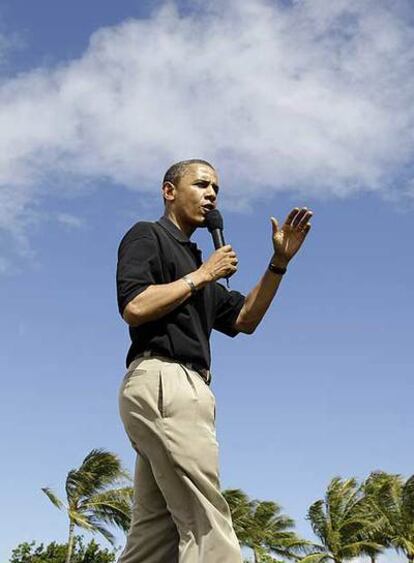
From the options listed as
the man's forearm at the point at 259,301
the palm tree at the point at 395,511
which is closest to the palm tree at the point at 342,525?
the palm tree at the point at 395,511

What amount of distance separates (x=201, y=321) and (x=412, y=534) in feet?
144

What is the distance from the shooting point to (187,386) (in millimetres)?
3369

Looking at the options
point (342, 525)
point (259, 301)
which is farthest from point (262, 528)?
point (259, 301)

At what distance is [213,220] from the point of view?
3.87 m

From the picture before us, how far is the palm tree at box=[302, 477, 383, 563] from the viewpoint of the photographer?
4444 cm

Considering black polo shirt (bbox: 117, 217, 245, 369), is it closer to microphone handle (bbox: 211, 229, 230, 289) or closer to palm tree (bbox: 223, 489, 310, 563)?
microphone handle (bbox: 211, 229, 230, 289)

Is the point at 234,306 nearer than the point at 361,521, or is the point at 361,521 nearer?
the point at 234,306

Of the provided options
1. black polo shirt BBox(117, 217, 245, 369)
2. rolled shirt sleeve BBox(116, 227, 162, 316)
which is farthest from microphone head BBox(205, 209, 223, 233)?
rolled shirt sleeve BBox(116, 227, 162, 316)

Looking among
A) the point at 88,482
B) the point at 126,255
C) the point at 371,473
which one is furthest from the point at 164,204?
the point at 371,473

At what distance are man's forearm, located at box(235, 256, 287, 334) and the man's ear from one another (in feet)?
2.05

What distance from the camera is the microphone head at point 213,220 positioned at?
385cm

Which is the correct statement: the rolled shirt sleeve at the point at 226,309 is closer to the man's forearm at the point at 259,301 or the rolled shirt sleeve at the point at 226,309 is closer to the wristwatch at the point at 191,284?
the man's forearm at the point at 259,301

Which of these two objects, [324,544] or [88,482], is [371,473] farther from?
[88,482]

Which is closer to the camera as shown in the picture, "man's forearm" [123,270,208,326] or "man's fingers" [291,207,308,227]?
"man's forearm" [123,270,208,326]
